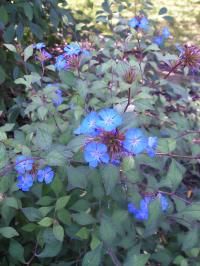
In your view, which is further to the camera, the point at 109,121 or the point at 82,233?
the point at 82,233

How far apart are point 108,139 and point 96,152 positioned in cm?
5

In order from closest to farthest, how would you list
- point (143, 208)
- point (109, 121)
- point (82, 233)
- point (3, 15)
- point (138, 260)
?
point (109, 121), point (138, 260), point (82, 233), point (143, 208), point (3, 15)

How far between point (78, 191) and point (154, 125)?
3.41 feet

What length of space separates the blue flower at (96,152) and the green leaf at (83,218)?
0.25m

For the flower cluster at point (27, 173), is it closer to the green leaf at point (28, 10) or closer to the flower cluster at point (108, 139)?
the flower cluster at point (108, 139)

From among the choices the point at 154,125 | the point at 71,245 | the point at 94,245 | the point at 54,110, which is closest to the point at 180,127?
the point at 154,125

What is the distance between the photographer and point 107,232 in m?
1.30

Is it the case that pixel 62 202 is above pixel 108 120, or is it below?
below

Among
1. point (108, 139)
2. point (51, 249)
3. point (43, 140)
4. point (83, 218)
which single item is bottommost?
point (51, 249)

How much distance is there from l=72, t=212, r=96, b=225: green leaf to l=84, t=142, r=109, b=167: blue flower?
0.83 ft

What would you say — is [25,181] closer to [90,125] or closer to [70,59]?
[90,125]

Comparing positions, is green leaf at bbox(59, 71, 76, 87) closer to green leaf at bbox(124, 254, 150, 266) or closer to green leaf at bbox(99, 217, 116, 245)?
green leaf at bbox(99, 217, 116, 245)

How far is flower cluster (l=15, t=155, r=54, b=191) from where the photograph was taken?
1318 mm

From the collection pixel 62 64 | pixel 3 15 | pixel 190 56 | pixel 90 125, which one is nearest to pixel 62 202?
pixel 90 125
